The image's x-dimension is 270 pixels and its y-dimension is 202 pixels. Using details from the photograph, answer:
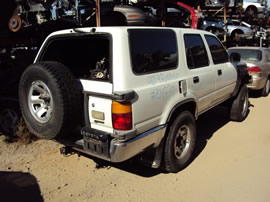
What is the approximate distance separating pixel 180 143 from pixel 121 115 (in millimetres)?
1404

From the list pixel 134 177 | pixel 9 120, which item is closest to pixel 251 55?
pixel 134 177

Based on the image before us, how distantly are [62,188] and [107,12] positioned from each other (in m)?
5.18

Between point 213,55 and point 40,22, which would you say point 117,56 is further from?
point 40,22

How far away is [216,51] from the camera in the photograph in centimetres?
445

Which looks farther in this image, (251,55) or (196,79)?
(251,55)

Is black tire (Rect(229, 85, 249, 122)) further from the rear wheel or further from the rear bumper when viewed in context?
the rear wheel

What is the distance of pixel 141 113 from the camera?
2635 mm

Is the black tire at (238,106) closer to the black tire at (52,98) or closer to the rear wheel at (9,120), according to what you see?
the black tire at (52,98)

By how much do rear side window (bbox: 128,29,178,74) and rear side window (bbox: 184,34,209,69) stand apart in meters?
0.34

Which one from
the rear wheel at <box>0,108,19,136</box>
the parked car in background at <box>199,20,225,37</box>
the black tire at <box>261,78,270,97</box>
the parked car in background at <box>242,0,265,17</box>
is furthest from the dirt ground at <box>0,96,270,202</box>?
the parked car in background at <box>242,0,265,17</box>

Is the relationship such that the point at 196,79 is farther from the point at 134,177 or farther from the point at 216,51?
the point at 134,177

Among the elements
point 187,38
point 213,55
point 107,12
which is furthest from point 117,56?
point 107,12

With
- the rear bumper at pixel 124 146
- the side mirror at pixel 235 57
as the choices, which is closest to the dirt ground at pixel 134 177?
the rear bumper at pixel 124 146

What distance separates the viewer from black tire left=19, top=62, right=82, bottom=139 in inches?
99.7
